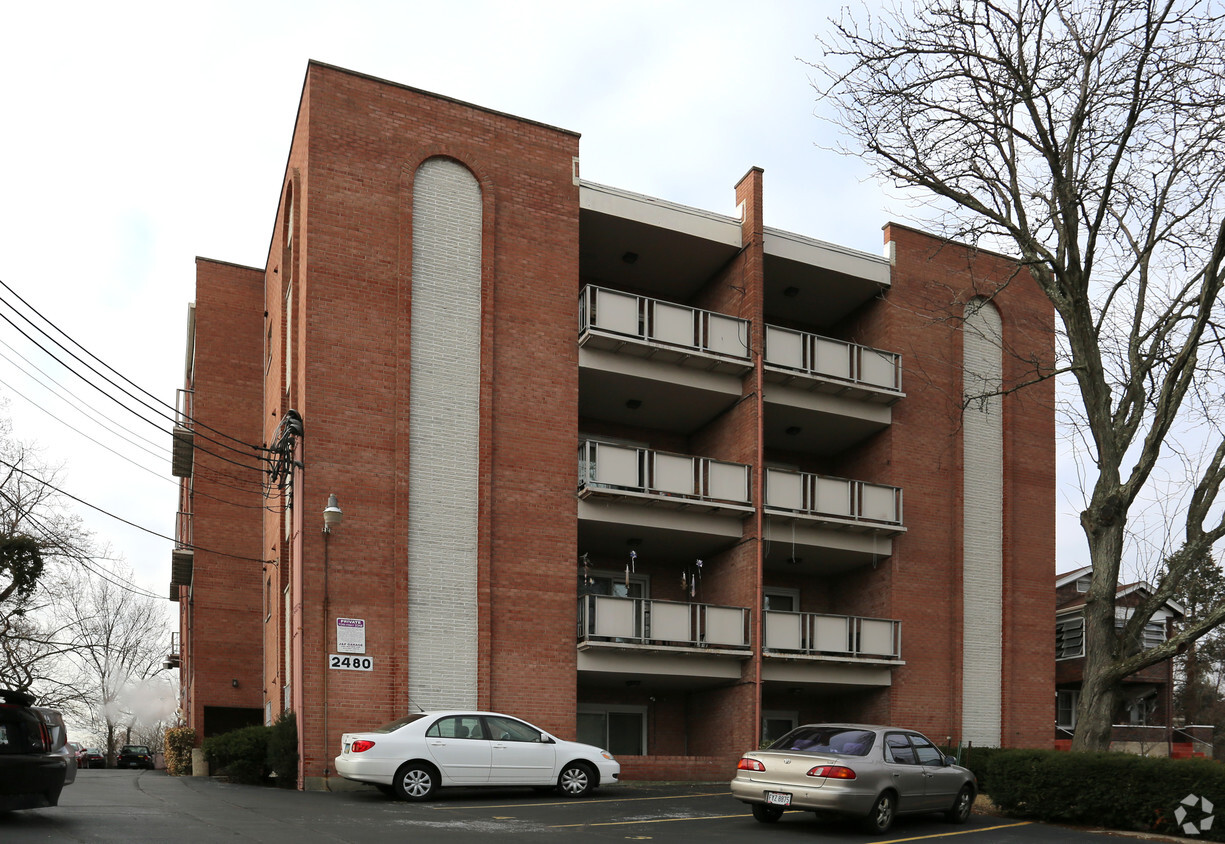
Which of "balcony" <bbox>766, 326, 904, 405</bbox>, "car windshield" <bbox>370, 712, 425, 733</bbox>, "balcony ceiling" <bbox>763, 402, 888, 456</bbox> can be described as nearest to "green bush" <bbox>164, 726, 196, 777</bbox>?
"car windshield" <bbox>370, 712, 425, 733</bbox>

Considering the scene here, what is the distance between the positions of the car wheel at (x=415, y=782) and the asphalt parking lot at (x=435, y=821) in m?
0.22

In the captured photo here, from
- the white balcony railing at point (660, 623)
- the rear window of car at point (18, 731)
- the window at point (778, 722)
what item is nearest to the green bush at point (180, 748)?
the white balcony railing at point (660, 623)

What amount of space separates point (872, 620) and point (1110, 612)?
293 inches

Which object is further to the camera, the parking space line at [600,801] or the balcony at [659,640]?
the balcony at [659,640]

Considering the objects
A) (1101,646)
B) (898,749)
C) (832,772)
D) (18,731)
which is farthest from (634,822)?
(1101,646)

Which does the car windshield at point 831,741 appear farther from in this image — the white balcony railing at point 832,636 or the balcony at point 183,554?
the balcony at point 183,554

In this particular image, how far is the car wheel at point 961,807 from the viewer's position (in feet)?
52.5

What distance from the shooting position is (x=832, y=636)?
24.8 metres

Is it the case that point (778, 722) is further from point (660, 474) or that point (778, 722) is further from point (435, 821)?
point (435, 821)

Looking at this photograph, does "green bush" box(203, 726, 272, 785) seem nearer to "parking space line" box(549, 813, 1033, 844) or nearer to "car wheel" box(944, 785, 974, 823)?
"parking space line" box(549, 813, 1033, 844)

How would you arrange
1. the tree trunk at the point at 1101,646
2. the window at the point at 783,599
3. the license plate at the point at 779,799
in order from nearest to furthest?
the license plate at the point at 779,799, the tree trunk at the point at 1101,646, the window at the point at 783,599

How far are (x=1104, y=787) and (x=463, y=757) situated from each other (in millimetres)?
9137

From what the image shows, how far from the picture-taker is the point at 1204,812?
1474 centimetres

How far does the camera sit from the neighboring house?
34.4m
